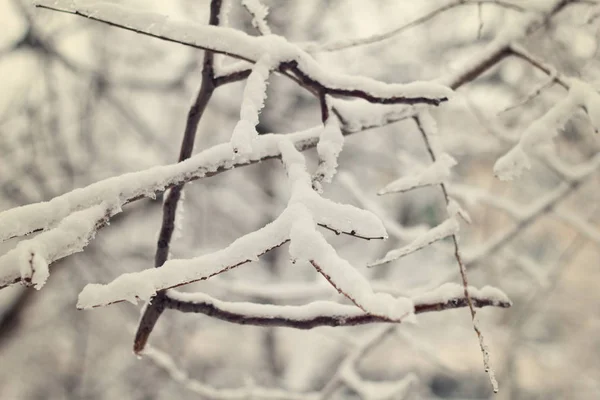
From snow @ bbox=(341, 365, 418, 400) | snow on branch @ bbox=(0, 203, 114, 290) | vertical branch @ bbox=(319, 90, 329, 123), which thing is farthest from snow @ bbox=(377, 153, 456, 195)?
snow @ bbox=(341, 365, 418, 400)

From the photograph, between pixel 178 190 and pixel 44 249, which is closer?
pixel 44 249

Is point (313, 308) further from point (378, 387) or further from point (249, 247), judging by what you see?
point (378, 387)

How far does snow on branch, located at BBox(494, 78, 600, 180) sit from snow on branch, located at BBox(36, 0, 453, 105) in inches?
5.3

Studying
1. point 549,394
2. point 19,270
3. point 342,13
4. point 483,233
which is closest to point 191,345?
point 483,233

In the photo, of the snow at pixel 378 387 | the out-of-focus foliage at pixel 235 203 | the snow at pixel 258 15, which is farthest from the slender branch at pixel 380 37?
the out-of-focus foliage at pixel 235 203

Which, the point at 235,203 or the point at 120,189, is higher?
the point at 235,203

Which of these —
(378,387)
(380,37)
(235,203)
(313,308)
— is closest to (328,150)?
(313,308)

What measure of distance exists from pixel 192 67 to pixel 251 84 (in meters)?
3.49

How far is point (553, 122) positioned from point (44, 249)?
2.00 feet

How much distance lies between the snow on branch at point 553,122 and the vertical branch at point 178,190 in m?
0.39

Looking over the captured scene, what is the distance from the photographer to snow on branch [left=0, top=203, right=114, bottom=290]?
35 cm

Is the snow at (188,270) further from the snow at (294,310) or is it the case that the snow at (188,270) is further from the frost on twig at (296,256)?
the snow at (294,310)

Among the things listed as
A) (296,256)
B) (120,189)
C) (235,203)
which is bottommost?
(296,256)

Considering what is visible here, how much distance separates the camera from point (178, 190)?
585mm
